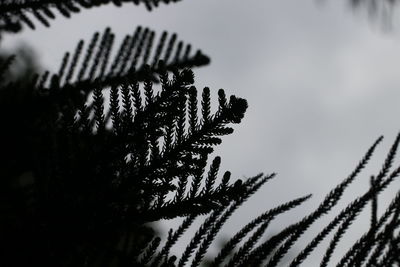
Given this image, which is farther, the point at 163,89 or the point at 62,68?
the point at 62,68

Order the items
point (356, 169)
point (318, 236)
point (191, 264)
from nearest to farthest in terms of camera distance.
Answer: point (191, 264) < point (318, 236) < point (356, 169)

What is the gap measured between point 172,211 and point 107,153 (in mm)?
243

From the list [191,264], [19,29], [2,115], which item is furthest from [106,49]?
[191,264]

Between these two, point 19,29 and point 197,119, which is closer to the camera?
point 197,119

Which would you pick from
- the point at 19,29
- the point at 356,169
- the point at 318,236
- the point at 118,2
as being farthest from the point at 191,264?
the point at 19,29

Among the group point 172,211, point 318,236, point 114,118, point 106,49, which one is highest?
point 106,49

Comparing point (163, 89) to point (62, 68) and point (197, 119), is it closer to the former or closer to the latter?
point (197, 119)

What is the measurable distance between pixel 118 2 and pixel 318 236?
48.1 inches

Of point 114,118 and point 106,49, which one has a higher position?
point 106,49

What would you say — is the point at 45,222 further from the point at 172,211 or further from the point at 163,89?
the point at 163,89

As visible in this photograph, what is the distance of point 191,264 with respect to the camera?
154cm

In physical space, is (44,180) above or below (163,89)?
below

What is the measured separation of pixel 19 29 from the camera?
2008 millimetres

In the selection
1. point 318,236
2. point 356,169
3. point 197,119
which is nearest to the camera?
point 197,119
